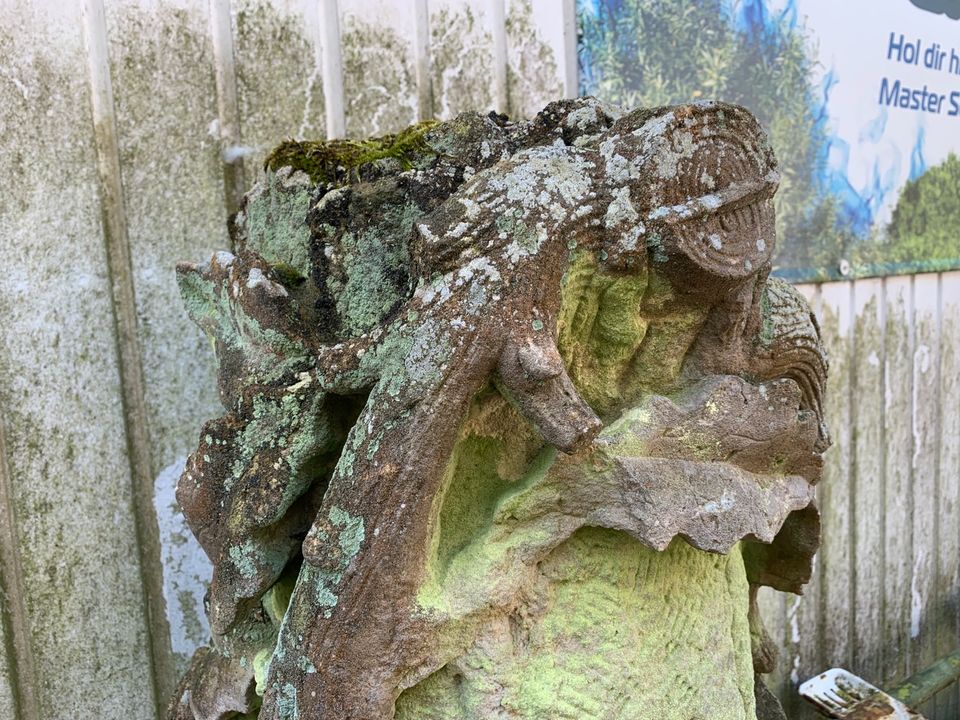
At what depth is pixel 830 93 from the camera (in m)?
2.12

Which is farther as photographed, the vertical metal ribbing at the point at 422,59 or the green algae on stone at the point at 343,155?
the vertical metal ribbing at the point at 422,59

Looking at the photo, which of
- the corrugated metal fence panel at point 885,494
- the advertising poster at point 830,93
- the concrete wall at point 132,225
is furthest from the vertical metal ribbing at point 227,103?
the corrugated metal fence panel at point 885,494

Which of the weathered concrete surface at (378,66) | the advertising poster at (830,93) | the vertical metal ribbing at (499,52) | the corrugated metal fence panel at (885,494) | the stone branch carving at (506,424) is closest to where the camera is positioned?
the stone branch carving at (506,424)

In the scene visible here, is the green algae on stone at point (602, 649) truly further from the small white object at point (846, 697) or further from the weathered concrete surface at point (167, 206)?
the small white object at point (846, 697)

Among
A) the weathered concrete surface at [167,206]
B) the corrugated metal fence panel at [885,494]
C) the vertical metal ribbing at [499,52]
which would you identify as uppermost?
the vertical metal ribbing at [499,52]

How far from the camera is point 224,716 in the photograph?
1.14 metres

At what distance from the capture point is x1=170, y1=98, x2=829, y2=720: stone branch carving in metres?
0.89

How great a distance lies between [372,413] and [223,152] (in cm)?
83

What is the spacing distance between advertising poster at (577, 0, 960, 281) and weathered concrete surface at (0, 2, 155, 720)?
3.27 ft

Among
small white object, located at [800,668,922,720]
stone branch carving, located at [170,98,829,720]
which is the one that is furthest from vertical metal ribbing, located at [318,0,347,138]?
small white object, located at [800,668,922,720]

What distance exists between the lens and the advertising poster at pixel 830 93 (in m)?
1.86

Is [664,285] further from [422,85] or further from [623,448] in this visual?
[422,85]

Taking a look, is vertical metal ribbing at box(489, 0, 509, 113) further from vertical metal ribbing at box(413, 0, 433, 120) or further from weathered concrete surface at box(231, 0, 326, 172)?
weathered concrete surface at box(231, 0, 326, 172)

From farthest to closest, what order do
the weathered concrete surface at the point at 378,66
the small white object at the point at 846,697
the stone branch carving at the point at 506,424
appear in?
1. the small white object at the point at 846,697
2. the weathered concrete surface at the point at 378,66
3. the stone branch carving at the point at 506,424
